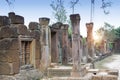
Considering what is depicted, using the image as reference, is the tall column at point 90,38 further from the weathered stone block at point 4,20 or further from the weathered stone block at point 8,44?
the weathered stone block at point 4,20

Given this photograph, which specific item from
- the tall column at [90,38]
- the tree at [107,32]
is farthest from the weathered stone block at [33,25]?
the tree at [107,32]

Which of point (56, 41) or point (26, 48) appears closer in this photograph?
point (26, 48)

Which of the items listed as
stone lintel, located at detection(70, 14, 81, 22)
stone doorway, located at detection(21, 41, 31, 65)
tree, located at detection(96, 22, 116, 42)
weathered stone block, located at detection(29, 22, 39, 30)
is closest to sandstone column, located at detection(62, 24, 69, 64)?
weathered stone block, located at detection(29, 22, 39, 30)

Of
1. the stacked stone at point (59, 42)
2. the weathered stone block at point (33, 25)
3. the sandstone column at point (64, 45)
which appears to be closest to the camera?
the weathered stone block at point (33, 25)

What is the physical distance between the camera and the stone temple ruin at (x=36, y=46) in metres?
9.75

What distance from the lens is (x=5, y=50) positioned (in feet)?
32.0

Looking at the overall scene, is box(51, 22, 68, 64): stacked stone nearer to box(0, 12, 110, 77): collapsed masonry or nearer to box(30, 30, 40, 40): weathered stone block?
box(0, 12, 110, 77): collapsed masonry

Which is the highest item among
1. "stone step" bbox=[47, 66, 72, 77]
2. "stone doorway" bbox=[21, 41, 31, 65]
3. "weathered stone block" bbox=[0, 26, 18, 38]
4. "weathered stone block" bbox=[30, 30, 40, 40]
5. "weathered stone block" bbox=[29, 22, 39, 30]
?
"weathered stone block" bbox=[29, 22, 39, 30]

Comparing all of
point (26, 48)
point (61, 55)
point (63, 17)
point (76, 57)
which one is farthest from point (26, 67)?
point (63, 17)

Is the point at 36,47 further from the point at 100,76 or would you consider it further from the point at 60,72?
the point at 100,76

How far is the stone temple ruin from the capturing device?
384 inches

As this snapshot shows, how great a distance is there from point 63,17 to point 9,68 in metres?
34.6

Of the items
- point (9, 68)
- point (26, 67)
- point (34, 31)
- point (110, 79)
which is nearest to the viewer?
point (9, 68)

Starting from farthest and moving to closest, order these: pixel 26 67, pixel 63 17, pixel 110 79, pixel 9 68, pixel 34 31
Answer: pixel 63 17, pixel 34 31, pixel 26 67, pixel 110 79, pixel 9 68
